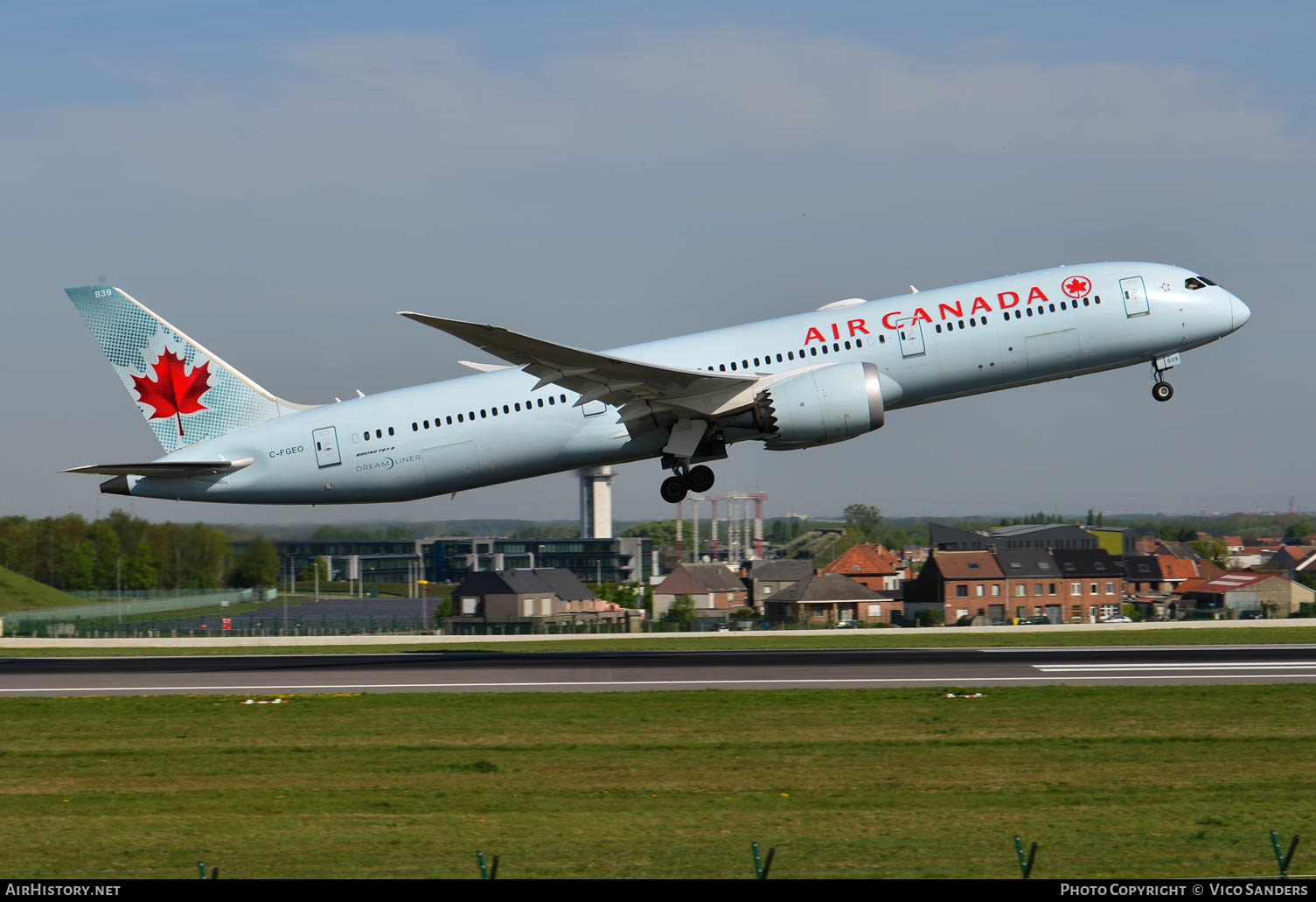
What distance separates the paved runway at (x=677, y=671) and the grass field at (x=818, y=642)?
350 cm

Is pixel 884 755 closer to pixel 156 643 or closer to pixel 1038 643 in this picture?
pixel 1038 643

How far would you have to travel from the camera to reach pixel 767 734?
24.2m

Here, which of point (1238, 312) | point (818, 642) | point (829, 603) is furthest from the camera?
point (829, 603)

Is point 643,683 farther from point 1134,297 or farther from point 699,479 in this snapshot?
point 1134,297

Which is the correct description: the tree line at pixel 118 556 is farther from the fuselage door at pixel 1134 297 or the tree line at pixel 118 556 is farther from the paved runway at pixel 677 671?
the fuselage door at pixel 1134 297

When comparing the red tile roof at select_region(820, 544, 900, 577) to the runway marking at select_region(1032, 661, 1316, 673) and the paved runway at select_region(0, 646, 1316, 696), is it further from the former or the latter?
the runway marking at select_region(1032, 661, 1316, 673)

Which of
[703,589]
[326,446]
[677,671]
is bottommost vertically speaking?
[677,671]

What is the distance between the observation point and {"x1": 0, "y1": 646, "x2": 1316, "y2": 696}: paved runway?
105ft

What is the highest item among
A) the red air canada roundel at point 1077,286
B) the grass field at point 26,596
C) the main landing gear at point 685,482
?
the red air canada roundel at point 1077,286

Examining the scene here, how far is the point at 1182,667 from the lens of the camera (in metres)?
34.1

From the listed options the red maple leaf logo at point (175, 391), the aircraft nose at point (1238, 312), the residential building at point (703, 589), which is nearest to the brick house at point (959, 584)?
the residential building at point (703, 589)

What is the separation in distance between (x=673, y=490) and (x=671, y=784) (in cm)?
1860

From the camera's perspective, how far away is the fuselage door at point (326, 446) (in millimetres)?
38062

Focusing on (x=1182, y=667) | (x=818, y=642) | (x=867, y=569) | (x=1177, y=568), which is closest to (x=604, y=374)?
(x=1182, y=667)
